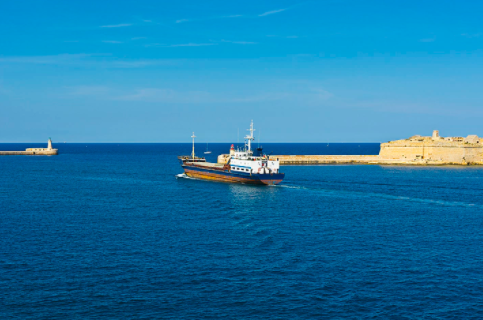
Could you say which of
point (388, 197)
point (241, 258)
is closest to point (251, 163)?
point (388, 197)

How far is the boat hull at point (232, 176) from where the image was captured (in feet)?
228

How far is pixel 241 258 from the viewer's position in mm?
29000

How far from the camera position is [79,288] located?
77.8 feet

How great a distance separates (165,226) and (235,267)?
42.6 ft

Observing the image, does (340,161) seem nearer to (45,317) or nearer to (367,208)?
(367,208)

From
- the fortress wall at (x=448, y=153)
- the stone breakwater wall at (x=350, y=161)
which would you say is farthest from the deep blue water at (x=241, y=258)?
the fortress wall at (x=448, y=153)

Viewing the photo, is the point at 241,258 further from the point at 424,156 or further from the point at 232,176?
the point at 424,156

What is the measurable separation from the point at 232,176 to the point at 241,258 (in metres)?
44.9

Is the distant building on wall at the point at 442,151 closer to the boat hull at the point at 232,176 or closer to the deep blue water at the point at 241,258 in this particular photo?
the boat hull at the point at 232,176

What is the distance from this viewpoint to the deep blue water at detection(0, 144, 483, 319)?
21875 mm

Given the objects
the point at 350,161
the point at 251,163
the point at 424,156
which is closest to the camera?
the point at 251,163

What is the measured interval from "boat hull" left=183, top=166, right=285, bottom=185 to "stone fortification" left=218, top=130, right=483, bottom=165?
31.3 meters

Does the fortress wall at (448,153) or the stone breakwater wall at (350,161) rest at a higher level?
the fortress wall at (448,153)

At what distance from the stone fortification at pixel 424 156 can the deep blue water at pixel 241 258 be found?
213ft
